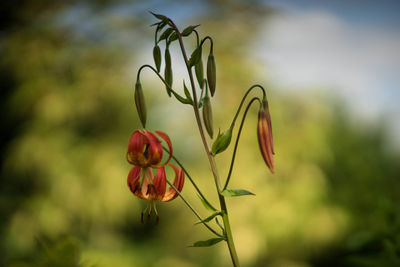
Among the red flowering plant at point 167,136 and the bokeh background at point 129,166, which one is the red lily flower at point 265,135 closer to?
the red flowering plant at point 167,136

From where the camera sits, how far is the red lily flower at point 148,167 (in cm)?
40

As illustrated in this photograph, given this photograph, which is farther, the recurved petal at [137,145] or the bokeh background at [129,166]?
the bokeh background at [129,166]

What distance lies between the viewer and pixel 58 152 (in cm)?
254

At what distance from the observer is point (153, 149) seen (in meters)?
0.40

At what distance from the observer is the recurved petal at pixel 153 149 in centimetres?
39

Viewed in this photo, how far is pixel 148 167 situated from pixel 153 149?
0.05 metres

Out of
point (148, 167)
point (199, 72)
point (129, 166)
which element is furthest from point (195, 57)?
point (129, 166)

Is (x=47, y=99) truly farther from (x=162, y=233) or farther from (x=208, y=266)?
(x=208, y=266)

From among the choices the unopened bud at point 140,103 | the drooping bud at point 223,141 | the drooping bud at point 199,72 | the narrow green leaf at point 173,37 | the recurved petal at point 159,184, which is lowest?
the recurved petal at point 159,184

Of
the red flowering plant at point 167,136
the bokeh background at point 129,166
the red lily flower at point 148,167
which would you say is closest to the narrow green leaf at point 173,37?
the red flowering plant at point 167,136

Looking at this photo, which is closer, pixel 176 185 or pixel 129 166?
pixel 176 185

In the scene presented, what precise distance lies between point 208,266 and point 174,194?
2.23 m

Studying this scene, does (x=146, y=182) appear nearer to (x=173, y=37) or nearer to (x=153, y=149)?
(x=153, y=149)

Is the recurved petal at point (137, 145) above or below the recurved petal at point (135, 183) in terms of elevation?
above
